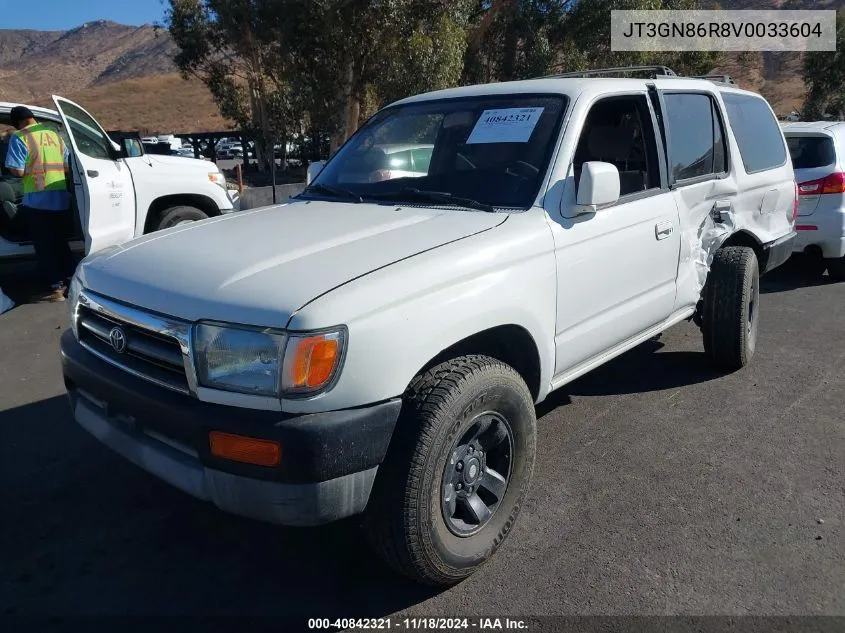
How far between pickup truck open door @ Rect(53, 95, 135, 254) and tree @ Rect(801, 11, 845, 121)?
3540cm

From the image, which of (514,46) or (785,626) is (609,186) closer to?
(785,626)

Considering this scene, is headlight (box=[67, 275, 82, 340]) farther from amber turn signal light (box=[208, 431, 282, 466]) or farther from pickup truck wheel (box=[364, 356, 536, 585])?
pickup truck wheel (box=[364, 356, 536, 585])

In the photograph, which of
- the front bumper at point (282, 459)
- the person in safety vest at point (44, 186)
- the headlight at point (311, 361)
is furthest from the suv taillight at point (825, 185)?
the person in safety vest at point (44, 186)

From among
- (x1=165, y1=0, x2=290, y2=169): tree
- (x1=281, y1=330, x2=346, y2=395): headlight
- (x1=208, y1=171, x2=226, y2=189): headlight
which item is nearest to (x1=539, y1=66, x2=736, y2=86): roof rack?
(x1=281, y1=330, x2=346, y2=395): headlight

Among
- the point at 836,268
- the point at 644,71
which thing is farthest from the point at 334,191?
the point at 836,268

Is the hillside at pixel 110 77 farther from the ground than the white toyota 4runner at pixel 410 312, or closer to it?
farther from the ground

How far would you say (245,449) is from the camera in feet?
7.48

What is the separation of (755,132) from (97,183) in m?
5.55

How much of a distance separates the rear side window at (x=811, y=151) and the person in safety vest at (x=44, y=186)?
7287 millimetres

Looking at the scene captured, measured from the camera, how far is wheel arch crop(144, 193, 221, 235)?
7.49 m

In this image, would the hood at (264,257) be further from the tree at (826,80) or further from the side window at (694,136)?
the tree at (826,80)

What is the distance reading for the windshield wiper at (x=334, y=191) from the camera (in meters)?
3.67

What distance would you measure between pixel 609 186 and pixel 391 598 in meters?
1.96

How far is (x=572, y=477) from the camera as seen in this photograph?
3590 mm
